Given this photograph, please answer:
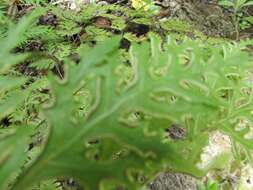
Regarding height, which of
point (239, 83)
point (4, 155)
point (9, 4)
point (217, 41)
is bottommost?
point (217, 41)

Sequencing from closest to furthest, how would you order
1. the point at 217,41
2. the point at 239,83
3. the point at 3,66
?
the point at 3,66
the point at 239,83
the point at 217,41

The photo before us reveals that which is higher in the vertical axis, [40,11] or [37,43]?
[40,11]

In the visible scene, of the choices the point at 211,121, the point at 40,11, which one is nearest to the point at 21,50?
the point at 40,11

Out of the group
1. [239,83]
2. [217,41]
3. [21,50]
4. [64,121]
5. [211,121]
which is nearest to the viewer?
[64,121]

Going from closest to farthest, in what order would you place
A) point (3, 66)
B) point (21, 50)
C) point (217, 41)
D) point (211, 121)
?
point (3, 66) → point (211, 121) → point (217, 41) → point (21, 50)

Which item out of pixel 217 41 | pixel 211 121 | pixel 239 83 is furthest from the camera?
pixel 217 41

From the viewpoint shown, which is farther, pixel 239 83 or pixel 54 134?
pixel 239 83

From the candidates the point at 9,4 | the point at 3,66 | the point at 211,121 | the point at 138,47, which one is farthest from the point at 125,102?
the point at 9,4

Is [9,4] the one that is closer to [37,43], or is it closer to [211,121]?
[37,43]

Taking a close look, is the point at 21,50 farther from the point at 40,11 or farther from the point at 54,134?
the point at 54,134
